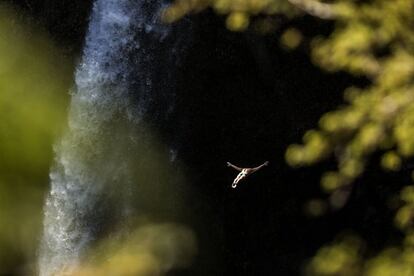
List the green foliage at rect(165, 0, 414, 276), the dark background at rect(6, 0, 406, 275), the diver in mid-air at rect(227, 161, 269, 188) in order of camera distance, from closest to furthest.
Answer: the green foliage at rect(165, 0, 414, 276), the dark background at rect(6, 0, 406, 275), the diver in mid-air at rect(227, 161, 269, 188)

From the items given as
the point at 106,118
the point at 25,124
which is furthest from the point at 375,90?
the point at 25,124

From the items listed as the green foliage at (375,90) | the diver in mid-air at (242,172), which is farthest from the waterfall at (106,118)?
the green foliage at (375,90)

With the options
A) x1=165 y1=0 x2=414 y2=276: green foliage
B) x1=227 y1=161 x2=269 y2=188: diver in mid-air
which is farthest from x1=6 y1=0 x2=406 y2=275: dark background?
x1=165 y1=0 x2=414 y2=276: green foliage

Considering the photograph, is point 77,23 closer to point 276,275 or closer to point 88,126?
point 88,126

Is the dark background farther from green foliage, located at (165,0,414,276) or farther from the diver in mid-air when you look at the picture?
green foliage, located at (165,0,414,276)

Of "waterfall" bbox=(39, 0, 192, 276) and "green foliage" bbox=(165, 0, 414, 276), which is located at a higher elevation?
"waterfall" bbox=(39, 0, 192, 276)

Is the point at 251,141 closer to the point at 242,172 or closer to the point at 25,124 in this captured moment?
the point at 242,172

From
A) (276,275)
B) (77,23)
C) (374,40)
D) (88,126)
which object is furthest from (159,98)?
(374,40)
